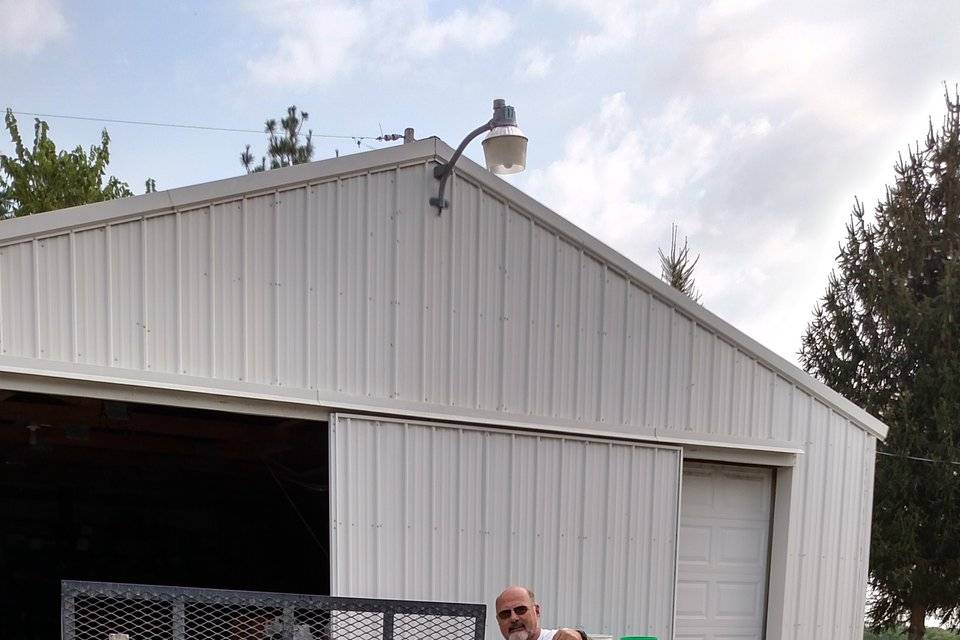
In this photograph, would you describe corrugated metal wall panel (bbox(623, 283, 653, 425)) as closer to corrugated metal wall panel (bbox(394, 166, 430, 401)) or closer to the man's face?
corrugated metal wall panel (bbox(394, 166, 430, 401))

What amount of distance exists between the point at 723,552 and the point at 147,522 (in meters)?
7.93

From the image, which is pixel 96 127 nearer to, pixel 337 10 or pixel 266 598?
pixel 337 10

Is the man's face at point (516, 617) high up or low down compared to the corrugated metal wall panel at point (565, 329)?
Answer: down

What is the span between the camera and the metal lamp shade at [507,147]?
4754 millimetres

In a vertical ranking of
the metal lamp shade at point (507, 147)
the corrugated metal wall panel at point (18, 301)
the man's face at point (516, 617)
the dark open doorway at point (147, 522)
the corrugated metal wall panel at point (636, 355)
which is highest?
the metal lamp shade at point (507, 147)

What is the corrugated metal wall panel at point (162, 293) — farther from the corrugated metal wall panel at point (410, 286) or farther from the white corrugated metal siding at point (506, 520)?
the corrugated metal wall panel at point (410, 286)

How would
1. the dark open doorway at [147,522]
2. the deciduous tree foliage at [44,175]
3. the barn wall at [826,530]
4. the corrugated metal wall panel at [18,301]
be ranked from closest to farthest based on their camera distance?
the corrugated metal wall panel at [18,301] < the barn wall at [826,530] < the dark open doorway at [147,522] < the deciduous tree foliage at [44,175]

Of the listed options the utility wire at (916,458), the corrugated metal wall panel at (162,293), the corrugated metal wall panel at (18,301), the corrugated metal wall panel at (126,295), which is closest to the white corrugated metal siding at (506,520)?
the corrugated metal wall panel at (162,293)

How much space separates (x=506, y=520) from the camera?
5230 mm

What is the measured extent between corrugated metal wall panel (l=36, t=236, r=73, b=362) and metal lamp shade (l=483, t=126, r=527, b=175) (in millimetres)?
2323

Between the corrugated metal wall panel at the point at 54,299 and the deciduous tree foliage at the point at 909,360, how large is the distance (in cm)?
1182

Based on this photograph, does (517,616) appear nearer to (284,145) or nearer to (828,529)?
(828,529)

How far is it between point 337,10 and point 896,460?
10.3 metres

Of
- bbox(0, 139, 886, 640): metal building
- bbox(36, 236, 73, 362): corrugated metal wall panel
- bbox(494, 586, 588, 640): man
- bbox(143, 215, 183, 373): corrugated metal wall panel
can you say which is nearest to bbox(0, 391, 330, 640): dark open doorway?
bbox(0, 139, 886, 640): metal building
